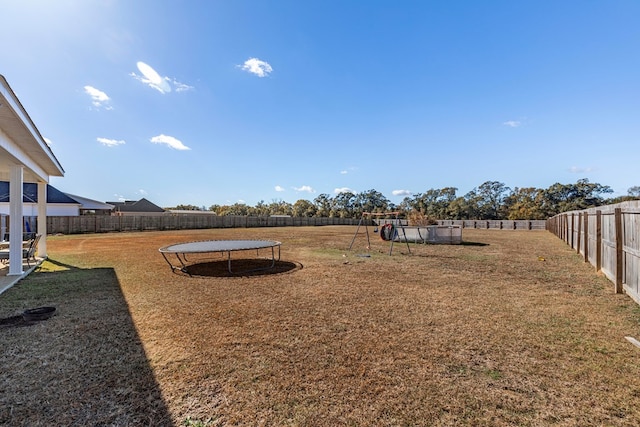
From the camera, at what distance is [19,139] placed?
5.91 metres

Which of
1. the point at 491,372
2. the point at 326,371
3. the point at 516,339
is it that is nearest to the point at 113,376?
the point at 326,371

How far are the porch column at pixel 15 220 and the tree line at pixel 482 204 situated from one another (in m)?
33.4

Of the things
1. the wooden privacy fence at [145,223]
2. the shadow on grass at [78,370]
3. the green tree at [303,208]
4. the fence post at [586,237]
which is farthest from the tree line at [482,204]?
the shadow on grass at [78,370]

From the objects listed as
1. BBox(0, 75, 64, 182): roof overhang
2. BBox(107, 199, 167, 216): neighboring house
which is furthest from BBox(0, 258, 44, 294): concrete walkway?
BBox(107, 199, 167, 216): neighboring house

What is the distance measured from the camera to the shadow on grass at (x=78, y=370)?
2.02m

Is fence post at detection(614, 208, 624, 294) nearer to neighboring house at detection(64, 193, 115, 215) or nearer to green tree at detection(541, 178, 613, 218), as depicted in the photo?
neighboring house at detection(64, 193, 115, 215)

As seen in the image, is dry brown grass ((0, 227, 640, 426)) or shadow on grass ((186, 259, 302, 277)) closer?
dry brown grass ((0, 227, 640, 426))

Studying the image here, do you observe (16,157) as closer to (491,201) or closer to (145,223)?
(145,223)

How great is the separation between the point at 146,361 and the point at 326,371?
166 centimetres

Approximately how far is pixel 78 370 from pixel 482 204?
2341 inches

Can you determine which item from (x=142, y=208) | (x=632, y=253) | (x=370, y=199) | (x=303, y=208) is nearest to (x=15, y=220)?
(x=632, y=253)

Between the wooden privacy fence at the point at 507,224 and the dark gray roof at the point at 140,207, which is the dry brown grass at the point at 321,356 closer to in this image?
the wooden privacy fence at the point at 507,224

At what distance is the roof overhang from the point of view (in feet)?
A: 14.8

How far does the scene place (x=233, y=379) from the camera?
2449mm
